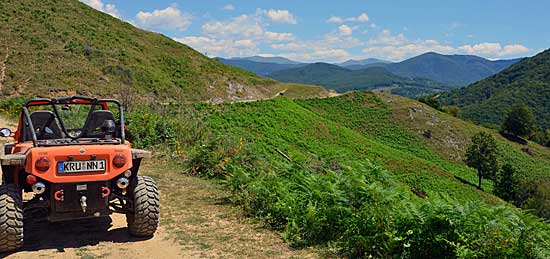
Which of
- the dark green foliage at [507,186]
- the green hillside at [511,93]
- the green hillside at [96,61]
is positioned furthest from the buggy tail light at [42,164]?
the green hillside at [511,93]

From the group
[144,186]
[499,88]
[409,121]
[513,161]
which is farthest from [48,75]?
[499,88]

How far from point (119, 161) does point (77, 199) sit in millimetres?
704

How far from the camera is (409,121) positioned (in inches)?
2594

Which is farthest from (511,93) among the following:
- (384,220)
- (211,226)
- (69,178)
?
(69,178)

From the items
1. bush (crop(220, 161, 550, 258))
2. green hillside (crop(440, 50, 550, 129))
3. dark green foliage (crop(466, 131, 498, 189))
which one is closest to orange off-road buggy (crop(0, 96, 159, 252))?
bush (crop(220, 161, 550, 258))

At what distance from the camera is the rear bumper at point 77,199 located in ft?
19.2

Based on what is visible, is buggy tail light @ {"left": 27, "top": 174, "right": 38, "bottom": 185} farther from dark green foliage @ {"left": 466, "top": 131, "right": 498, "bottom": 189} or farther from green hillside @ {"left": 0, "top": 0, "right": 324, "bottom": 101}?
dark green foliage @ {"left": 466, "top": 131, "right": 498, "bottom": 189}

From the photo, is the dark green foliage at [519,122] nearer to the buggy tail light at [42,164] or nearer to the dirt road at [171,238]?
the dirt road at [171,238]

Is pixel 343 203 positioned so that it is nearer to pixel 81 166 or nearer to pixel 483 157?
pixel 81 166

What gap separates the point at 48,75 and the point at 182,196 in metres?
35.6

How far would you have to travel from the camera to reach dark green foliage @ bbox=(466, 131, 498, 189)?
5962 centimetres

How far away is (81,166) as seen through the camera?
229 inches

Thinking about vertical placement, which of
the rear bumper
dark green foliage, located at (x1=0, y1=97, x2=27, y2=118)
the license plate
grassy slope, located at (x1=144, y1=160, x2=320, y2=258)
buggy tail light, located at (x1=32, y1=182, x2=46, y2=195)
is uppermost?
the license plate

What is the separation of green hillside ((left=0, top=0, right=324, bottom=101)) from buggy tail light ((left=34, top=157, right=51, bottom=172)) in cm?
3375
